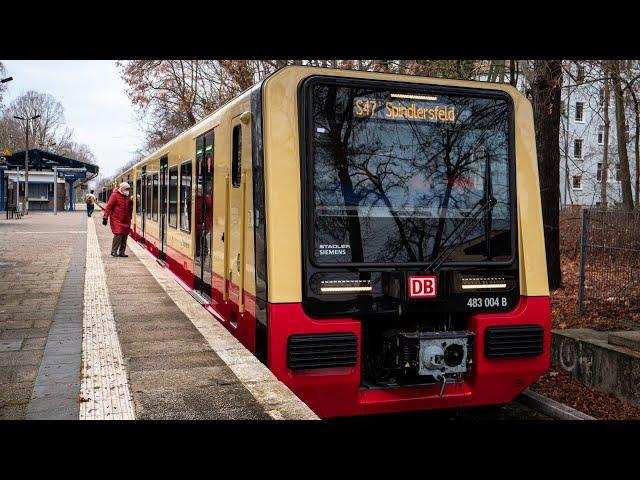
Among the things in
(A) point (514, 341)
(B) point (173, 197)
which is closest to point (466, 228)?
(A) point (514, 341)

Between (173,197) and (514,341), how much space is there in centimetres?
805

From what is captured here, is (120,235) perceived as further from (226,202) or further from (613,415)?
(613,415)

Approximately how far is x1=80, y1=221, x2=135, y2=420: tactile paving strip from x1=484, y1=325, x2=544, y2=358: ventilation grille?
2.82 meters

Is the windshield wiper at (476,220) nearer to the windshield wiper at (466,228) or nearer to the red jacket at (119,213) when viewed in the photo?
the windshield wiper at (466,228)

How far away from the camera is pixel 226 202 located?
271 inches

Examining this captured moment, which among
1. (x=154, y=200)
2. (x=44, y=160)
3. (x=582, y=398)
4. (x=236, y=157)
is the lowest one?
(x=582, y=398)

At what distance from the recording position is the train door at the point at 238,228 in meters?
5.89

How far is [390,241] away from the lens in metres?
5.27

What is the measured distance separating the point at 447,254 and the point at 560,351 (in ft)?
11.9

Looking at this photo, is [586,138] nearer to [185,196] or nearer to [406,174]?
[185,196]

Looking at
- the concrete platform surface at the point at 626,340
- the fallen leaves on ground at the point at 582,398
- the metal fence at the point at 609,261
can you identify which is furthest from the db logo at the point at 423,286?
the metal fence at the point at 609,261

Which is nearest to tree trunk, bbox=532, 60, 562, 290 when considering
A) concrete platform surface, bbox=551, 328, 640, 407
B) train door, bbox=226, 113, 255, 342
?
concrete platform surface, bbox=551, 328, 640, 407

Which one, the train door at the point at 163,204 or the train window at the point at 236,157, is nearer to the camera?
the train window at the point at 236,157

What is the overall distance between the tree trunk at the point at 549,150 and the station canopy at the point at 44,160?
1436 inches
